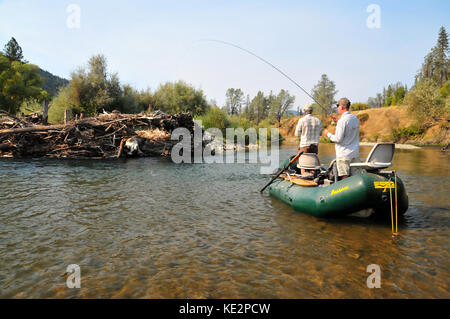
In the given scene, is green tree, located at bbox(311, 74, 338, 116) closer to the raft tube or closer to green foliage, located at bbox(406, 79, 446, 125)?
green foliage, located at bbox(406, 79, 446, 125)

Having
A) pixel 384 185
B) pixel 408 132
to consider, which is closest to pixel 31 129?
pixel 384 185

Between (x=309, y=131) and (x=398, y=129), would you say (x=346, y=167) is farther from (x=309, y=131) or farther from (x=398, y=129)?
(x=398, y=129)

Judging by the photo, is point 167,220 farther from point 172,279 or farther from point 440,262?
point 440,262

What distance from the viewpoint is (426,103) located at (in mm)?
38312

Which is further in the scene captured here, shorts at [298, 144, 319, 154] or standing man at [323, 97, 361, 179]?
shorts at [298, 144, 319, 154]

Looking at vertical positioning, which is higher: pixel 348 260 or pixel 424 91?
pixel 424 91

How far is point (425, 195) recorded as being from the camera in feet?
30.9

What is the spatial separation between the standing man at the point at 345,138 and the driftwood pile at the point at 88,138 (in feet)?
52.3

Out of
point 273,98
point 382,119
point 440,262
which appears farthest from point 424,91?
point 273,98

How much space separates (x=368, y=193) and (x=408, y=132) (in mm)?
44526

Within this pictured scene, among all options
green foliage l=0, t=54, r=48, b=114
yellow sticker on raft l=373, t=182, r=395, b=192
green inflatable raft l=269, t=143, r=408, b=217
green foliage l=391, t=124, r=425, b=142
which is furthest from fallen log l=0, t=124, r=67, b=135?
green foliage l=391, t=124, r=425, b=142

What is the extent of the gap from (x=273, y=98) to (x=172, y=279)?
94.0 m

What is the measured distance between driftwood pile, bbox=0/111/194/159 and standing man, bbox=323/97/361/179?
1593 cm

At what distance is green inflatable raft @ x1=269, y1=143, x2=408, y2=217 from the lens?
587 cm
